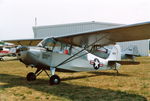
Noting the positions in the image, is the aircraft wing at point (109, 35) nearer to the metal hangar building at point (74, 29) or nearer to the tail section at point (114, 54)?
the tail section at point (114, 54)

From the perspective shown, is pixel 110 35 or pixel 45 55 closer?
pixel 110 35

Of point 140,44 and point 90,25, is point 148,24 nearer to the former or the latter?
point 90,25

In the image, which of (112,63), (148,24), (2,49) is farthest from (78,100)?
(2,49)

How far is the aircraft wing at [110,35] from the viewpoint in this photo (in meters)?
7.03

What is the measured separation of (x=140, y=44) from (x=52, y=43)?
4391cm

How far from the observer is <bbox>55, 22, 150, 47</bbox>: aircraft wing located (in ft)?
23.1

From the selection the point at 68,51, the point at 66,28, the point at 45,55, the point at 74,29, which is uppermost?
the point at 66,28

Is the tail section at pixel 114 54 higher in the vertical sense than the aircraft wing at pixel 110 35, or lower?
lower

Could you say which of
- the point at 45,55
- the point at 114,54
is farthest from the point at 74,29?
the point at 45,55

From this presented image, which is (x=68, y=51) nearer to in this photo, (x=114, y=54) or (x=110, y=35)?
(x=110, y=35)

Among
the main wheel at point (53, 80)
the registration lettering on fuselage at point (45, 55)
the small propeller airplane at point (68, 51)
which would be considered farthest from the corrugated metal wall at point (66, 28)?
the main wheel at point (53, 80)

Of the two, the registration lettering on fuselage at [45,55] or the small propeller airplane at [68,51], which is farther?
the registration lettering on fuselage at [45,55]

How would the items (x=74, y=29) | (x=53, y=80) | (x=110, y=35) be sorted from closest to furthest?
(x=110, y=35), (x=53, y=80), (x=74, y=29)

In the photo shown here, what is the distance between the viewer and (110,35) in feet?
27.0
